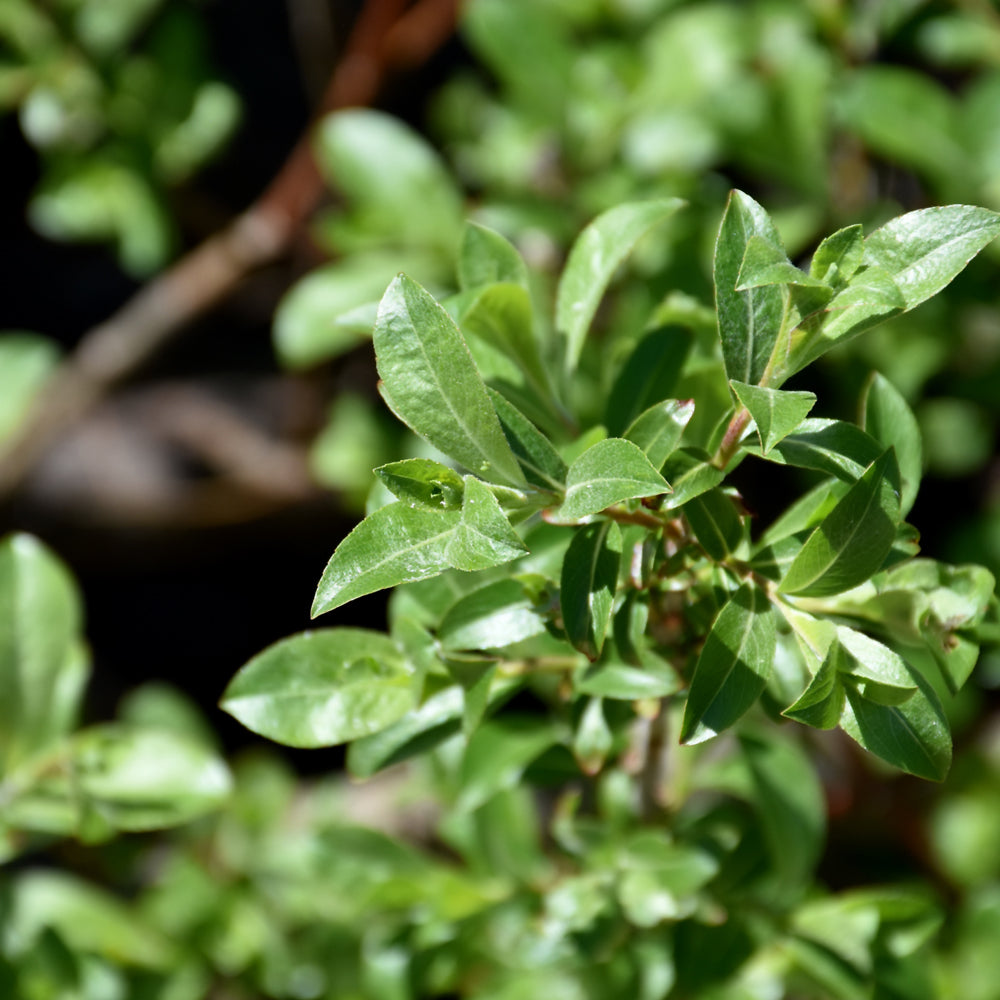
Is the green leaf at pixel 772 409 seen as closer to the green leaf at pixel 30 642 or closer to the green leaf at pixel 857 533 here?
the green leaf at pixel 857 533

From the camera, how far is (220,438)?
81.7 inches

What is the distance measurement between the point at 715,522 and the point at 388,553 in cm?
20

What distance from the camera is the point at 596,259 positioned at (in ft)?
2.41

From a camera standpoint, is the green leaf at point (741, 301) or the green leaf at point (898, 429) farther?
the green leaf at point (898, 429)

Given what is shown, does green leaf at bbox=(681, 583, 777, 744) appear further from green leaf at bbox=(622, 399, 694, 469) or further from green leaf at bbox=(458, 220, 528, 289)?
green leaf at bbox=(458, 220, 528, 289)

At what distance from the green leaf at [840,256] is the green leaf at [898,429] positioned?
0.48 feet

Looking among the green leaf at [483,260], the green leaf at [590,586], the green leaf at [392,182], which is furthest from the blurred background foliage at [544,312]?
the green leaf at [590,586]

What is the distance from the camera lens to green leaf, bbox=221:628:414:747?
0.71 m

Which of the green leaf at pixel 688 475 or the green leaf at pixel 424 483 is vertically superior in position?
the green leaf at pixel 424 483

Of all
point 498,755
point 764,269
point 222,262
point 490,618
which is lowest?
point 498,755

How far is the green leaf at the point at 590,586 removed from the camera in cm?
60

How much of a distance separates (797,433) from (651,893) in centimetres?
43

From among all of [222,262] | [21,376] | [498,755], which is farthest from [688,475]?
[222,262]

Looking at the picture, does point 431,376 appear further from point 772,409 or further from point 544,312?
point 544,312
